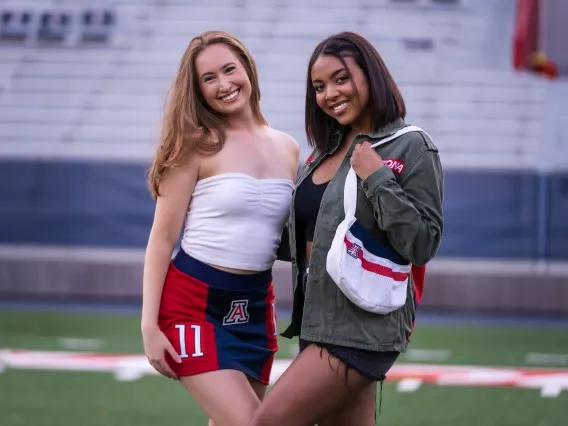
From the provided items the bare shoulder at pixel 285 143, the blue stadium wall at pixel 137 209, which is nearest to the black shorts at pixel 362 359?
the bare shoulder at pixel 285 143

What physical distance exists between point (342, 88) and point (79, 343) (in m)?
6.51

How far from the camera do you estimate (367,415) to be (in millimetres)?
3779

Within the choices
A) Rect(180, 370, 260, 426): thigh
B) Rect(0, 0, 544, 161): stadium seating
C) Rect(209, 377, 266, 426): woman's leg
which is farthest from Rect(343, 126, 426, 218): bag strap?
Rect(0, 0, 544, 161): stadium seating

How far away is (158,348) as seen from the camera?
150 inches

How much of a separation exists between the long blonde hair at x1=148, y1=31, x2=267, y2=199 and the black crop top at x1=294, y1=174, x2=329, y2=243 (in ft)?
1.18

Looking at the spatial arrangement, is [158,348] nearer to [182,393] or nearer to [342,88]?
[342,88]

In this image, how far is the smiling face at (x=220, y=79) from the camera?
13.1 ft

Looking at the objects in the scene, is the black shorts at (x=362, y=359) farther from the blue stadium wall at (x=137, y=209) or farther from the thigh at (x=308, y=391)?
the blue stadium wall at (x=137, y=209)

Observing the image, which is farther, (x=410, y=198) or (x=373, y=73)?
(x=373, y=73)

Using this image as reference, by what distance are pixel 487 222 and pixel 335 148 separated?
9806mm

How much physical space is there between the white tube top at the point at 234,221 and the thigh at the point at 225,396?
36 centimetres

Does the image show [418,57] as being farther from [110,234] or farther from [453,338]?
[453,338]

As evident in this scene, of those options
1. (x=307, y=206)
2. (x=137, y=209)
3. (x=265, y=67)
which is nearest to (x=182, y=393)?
(x=307, y=206)

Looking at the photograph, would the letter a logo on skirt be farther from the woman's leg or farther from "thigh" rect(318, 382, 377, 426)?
"thigh" rect(318, 382, 377, 426)
